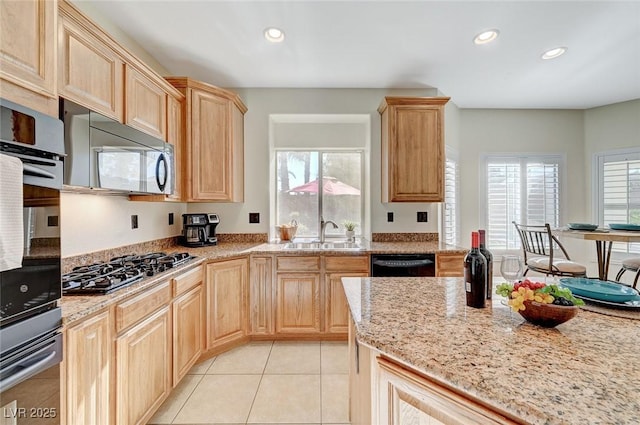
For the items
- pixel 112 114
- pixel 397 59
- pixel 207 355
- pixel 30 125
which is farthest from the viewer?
pixel 397 59

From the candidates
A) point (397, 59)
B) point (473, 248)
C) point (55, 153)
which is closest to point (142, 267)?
point (55, 153)

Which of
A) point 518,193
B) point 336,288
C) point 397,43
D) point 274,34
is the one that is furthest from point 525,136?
point 274,34

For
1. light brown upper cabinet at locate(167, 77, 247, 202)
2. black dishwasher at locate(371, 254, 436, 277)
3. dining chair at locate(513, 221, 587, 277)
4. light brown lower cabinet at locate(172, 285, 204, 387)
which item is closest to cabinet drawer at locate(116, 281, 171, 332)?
light brown lower cabinet at locate(172, 285, 204, 387)

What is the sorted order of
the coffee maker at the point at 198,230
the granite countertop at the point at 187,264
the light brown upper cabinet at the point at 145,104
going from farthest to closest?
the coffee maker at the point at 198,230, the light brown upper cabinet at the point at 145,104, the granite countertop at the point at 187,264

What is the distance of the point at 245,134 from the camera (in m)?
3.25

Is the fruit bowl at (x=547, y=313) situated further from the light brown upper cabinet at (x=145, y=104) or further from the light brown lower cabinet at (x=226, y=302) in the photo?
the light brown upper cabinet at (x=145, y=104)

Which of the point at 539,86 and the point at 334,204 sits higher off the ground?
the point at 539,86

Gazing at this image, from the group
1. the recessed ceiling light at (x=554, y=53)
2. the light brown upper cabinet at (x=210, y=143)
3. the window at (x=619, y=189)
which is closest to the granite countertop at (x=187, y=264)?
the light brown upper cabinet at (x=210, y=143)

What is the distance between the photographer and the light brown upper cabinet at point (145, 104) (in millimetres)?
1859

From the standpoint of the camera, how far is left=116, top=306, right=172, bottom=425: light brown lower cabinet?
1419 millimetres

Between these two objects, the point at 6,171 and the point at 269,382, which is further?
the point at 269,382

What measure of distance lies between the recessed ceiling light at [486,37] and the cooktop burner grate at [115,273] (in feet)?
9.85

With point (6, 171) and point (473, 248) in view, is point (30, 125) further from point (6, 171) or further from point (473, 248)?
point (473, 248)

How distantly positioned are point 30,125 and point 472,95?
4.03 m
